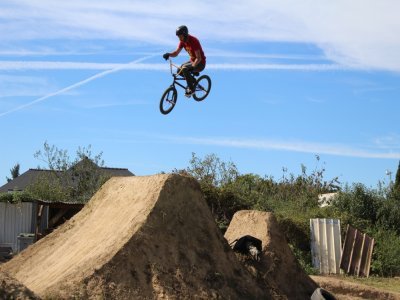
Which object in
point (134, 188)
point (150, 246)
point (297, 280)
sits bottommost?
point (297, 280)

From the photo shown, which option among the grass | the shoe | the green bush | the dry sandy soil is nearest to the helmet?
the shoe

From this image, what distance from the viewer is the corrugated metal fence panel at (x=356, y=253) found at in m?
20.4

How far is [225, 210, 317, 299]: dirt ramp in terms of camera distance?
38.8ft

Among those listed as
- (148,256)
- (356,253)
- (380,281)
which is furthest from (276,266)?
(356,253)

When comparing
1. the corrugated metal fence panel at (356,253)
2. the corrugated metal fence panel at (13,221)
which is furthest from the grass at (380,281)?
the corrugated metal fence panel at (13,221)

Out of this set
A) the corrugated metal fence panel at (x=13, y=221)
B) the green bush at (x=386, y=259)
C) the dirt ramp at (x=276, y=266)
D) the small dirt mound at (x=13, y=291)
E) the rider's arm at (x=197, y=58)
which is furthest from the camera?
the corrugated metal fence panel at (x=13, y=221)

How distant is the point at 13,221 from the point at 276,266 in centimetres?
1423

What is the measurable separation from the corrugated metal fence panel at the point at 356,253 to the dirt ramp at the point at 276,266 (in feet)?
26.9

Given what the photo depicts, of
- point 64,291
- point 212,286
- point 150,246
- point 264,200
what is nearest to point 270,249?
point 212,286

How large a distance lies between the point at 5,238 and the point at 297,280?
14.4m

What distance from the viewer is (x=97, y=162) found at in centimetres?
3462

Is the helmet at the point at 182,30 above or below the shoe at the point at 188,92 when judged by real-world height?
above

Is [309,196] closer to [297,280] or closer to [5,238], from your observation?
[5,238]

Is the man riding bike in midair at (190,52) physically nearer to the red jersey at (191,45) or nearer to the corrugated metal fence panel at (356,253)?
the red jersey at (191,45)
